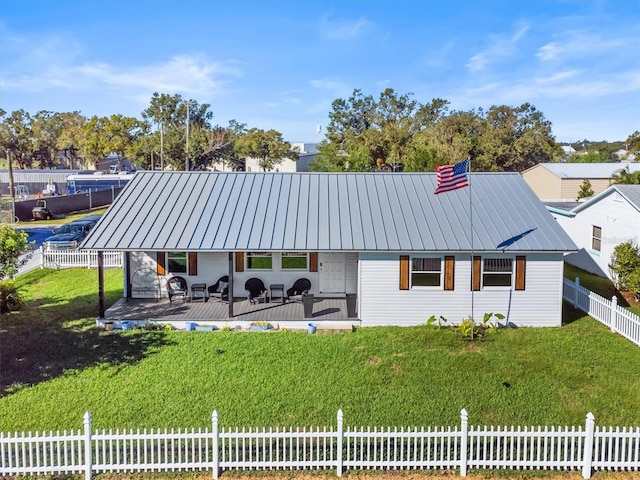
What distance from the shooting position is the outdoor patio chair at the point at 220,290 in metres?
17.8

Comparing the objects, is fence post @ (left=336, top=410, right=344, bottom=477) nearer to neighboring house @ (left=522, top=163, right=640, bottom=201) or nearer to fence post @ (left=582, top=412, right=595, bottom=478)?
fence post @ (left=582, top=412, right=595, bottom=478)

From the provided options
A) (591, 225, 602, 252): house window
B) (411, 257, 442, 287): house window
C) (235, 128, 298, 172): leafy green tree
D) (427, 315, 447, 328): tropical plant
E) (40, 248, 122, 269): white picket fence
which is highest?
(235, 128, 298, 172): leafy green tree

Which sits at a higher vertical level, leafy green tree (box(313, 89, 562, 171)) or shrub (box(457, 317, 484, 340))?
leafy green tree (box(313, 89, 562, 171))

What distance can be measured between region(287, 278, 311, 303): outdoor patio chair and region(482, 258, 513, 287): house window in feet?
20.4

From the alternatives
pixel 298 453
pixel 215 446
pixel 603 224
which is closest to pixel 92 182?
pixel 603 224

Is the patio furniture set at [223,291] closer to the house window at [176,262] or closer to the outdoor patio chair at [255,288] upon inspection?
the outdoor patio chair at [255,288]

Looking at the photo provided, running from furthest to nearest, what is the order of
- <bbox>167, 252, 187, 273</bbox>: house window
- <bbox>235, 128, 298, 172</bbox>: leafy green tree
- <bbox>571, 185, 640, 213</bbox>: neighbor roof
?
<bbox>235, 128, 298, 172</bbox>: leafy green tree
<bbox>571, 185, 640, 213</bbox>: neighbor roof
<bbox>167, 252, 187, 273</bbox>: house window

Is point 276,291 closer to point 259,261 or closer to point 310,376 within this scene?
point 259,261

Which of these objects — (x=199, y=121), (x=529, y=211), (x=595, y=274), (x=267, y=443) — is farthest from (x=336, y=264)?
(x=199, y=121)

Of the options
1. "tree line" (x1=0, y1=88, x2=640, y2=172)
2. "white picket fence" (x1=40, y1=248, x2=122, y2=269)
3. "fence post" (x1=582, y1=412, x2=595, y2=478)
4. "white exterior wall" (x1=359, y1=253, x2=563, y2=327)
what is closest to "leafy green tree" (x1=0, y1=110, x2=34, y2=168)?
"tree line" (x1=0, y1=88, x2=640, y2=172)

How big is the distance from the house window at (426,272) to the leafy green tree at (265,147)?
49632 millimetres

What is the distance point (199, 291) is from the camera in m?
18.2

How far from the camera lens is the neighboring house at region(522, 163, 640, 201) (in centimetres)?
4084

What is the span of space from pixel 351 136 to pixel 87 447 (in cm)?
5101
